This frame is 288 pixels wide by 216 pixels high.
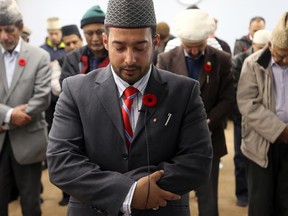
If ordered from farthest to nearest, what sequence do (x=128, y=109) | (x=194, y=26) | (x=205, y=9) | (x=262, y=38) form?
(x=205, y=9), (x=262, y=38), (x=194, y=26), (x=128, y=109)

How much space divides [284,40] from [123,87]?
4.17ft

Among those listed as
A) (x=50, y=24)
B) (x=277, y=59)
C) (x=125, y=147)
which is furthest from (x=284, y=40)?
(x=50, y=24)

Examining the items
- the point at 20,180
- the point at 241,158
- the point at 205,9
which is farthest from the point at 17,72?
the point at 205,9

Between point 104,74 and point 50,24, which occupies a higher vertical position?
point 104,74

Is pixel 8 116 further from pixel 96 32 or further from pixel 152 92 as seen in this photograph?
pixel 152 92

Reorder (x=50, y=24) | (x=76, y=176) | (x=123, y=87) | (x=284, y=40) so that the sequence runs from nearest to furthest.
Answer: (x=76, y=176), (x=123, y=87), (x=284, y=40), (x=50, y=24)

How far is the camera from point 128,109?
147cm

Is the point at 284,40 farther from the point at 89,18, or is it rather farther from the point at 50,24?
the point at 50,24

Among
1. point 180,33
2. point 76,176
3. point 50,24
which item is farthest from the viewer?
point 50,24

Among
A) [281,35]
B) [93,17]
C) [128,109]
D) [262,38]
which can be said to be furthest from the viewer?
[262,38]

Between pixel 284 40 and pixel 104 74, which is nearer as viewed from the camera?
pixel 104 74

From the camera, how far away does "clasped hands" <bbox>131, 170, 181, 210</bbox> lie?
4.45ft

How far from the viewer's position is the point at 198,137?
57.8 inches

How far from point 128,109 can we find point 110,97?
0.08 metres
